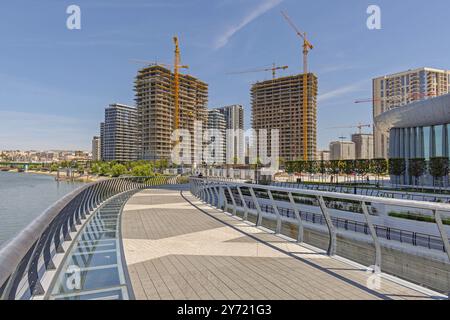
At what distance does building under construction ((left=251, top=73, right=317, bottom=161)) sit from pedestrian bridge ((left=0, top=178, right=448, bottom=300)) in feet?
405

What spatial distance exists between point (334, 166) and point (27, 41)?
48.2 meters

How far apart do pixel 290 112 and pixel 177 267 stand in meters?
137

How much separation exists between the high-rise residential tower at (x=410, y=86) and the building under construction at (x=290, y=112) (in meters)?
27.3

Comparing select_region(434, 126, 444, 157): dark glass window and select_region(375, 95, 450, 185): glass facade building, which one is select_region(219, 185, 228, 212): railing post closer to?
select_region(375, 95, 450, 185): glass facade building

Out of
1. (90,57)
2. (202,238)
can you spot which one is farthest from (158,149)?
(202,238)

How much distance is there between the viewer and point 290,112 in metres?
135

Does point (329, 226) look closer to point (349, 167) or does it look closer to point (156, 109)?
point (349, 167)

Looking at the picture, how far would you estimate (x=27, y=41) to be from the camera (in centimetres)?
1012

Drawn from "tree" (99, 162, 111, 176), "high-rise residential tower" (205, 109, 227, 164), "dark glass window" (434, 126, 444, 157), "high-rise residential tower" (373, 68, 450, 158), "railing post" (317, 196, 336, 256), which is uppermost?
"high-rise residential tower" (373, 68, 450, 158)

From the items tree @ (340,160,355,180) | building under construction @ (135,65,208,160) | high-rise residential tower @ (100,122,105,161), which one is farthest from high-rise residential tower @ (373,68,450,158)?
high-rise residential tower @ (100,122,105,161)

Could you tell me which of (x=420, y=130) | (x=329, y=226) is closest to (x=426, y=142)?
(x=420, y=130)

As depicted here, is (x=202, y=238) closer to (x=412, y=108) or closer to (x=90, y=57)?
(x=90, y=57)

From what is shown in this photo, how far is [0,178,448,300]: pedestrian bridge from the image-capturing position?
3232 millimetres

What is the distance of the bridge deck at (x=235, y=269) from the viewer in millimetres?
3484
